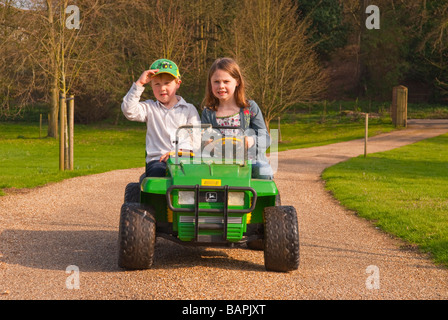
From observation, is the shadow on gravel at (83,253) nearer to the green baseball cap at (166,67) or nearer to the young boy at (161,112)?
the young boy at (161,112)

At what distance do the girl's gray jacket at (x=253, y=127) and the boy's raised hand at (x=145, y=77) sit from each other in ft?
2.06

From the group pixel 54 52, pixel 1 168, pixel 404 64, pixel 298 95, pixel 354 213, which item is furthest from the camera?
pixel 404 64

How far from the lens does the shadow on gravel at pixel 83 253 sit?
20.2ft

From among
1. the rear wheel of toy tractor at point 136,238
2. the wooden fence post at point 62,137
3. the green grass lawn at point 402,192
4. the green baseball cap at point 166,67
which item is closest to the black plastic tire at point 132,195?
the rear wheel of toy tractor at point 136,238

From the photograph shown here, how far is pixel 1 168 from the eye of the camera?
59.9 feet

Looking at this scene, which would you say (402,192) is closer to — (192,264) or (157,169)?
(192,264)

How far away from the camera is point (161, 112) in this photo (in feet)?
21.6

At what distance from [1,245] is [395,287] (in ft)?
13.7

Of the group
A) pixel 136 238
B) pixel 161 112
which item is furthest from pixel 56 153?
pixel 136 238

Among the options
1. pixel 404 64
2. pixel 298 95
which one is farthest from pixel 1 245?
pixel 404 64

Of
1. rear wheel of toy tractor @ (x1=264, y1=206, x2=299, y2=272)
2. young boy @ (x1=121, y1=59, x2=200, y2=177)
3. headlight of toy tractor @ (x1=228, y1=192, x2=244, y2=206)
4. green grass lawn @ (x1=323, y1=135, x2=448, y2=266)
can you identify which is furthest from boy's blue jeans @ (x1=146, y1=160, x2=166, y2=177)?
green grass lawn @ (x1=323, y1=135, x2=448, y2=266)

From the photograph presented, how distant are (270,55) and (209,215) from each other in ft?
80.2

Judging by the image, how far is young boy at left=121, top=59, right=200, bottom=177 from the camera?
250 inches

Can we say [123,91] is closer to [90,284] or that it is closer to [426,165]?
[426,165]
